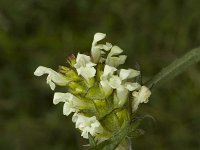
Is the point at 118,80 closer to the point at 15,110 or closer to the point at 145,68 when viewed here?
the point at 145,68

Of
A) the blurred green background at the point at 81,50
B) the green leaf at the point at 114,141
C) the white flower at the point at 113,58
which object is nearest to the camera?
the green leaf at the point at 114,141

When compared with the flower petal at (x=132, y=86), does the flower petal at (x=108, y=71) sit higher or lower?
higher

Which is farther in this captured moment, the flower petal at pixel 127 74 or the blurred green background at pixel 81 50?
the blurred green background at pixel 81 50

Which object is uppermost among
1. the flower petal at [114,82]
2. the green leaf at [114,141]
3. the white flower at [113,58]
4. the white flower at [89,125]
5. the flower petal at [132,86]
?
the white flower at [113,58]

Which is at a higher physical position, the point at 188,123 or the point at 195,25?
the point at 195,25

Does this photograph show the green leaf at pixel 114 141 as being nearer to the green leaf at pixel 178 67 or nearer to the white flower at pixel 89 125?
the white flower at pixel 89 125

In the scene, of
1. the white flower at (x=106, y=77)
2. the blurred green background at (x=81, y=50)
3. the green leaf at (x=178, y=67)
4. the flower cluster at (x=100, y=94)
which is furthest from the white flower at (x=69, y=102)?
the blurred green background at (x=81, y=50)

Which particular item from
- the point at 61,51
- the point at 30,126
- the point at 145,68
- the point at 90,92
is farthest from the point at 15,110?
the point at 90,92

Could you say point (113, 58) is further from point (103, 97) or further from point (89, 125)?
point (89, 125)
